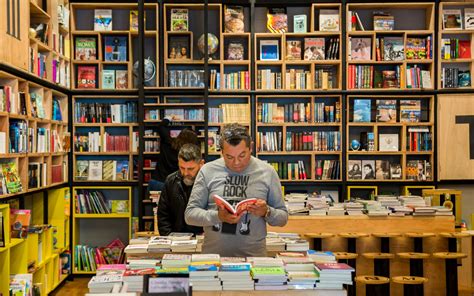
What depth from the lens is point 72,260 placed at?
28.8ft

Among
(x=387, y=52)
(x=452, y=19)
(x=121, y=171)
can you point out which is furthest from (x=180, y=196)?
(x=452, y=19)

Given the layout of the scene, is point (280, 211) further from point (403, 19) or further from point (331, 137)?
point (403, 19)

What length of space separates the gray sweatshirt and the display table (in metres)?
2.57

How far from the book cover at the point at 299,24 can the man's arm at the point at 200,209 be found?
5.30 m

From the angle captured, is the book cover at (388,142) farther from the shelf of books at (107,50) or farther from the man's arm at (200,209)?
the man's arm at (200,209)

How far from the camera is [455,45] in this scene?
885 centimetres

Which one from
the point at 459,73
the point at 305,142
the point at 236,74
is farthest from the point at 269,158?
the point at 459,73

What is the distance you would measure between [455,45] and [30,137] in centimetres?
590

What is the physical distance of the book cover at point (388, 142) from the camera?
350 inches

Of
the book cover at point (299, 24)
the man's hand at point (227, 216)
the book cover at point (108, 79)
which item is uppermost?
the book cover at point (299, 24)

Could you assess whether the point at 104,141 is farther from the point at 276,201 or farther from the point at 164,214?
the point at 276,201

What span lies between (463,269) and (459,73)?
3051 millimetres

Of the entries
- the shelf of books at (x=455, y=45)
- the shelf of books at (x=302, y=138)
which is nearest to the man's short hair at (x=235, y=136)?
the shelf of books at (x=302, y=138)

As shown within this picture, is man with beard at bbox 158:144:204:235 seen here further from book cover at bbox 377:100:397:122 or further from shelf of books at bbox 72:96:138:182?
book cover at bbox 377:100:397:122
